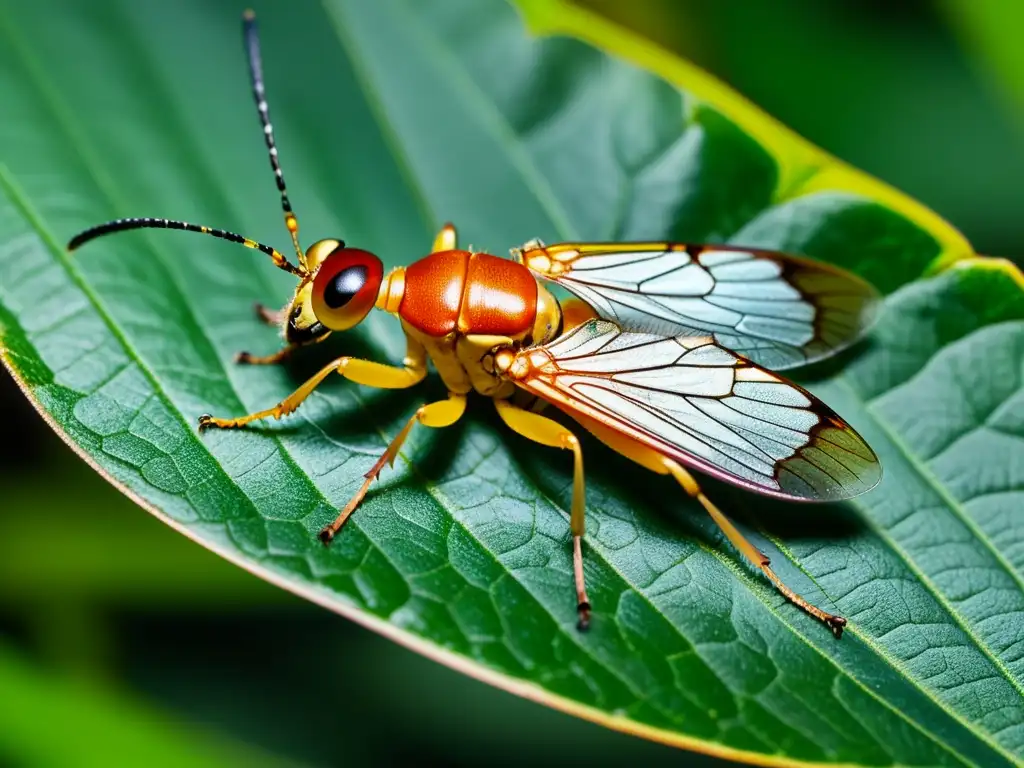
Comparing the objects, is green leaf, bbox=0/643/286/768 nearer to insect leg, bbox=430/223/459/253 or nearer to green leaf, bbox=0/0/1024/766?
green leaf, bbox=0/0/1024/766

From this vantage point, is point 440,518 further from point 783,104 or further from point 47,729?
point 783,104

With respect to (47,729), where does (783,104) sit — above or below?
above

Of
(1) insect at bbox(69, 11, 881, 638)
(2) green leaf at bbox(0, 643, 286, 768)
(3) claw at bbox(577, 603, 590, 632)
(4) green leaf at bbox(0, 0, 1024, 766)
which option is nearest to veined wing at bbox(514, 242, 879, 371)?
(1) insect at bbox(69, 11, 881, 638)

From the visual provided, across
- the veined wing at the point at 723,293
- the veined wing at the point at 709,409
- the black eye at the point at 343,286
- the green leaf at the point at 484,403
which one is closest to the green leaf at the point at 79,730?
the green leaf at the point at 484,403

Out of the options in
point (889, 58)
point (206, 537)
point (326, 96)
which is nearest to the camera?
point (206, 537)

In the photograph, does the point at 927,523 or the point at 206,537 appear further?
the point at 927,523

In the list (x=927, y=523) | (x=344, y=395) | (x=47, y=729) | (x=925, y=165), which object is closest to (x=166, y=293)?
(x=344, y=395)

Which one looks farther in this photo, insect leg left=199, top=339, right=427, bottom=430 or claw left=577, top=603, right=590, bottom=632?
insect leg left=199, top=339, right=427, bottom=430

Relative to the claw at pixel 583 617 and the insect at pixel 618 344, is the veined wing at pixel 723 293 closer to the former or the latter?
the insect at pixel 618 344
